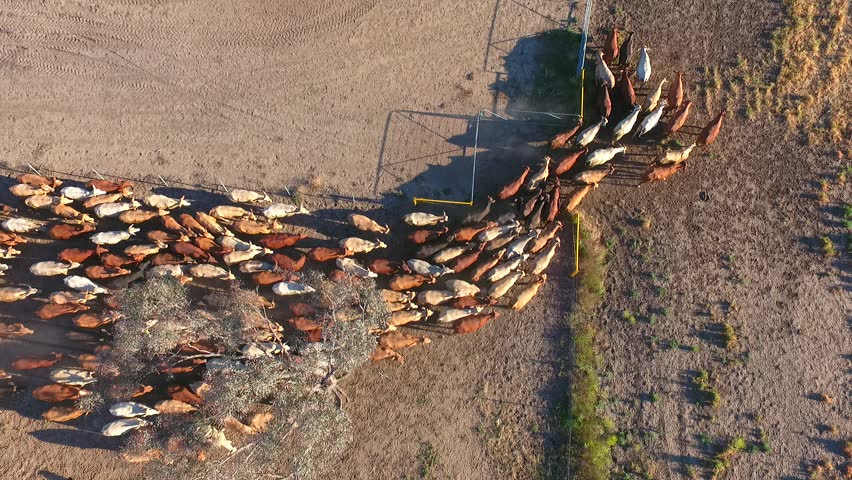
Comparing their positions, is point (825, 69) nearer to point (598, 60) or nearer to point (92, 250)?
point (598, 60)

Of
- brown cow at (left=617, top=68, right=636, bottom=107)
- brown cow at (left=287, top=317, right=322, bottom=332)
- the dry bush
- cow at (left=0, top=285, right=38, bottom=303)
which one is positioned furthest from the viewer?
brown cow at (left=617, top=68, right=636, bottom=107)

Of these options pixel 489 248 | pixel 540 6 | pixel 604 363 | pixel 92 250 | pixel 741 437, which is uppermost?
pixel 540 6

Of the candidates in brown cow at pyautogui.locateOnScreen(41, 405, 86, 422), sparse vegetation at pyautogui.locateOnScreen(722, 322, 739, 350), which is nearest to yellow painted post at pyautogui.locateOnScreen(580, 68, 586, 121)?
sparse vegetation at pyautogui.locateOnScreen(722, 322, 739, 350)

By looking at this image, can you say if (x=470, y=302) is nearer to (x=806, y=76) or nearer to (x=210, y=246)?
A: (x=210, y=246)

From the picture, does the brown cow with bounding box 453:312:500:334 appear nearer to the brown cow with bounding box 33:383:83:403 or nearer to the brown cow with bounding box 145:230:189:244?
the brown cow with bounding box 145:230:189:244

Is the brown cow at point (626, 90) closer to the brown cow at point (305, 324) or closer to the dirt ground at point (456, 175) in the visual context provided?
the dirt ground at point (456, 175)

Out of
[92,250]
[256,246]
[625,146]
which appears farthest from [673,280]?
[92,250]
